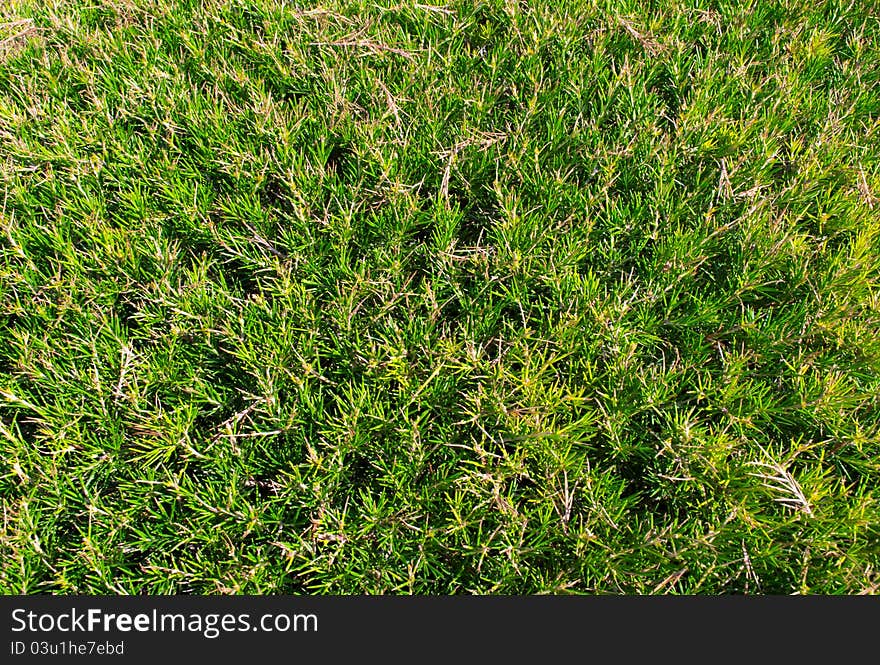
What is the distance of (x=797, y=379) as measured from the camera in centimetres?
195

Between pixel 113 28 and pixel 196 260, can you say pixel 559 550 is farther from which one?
pixel 113 28

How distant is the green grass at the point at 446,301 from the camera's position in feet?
5.87

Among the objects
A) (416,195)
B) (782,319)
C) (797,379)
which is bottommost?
(797,379)

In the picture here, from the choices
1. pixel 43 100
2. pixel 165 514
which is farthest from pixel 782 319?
pixel 43 100

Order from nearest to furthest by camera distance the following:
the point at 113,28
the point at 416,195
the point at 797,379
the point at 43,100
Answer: the point at 797,379, the point at 416,195, the point at 43,100, the point at 113,28

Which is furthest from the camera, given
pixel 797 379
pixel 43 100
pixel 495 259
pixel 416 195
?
pixel 43 100

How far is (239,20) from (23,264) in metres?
1.44

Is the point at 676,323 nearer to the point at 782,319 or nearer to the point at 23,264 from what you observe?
the point at 782,319

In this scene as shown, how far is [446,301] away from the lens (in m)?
2.11

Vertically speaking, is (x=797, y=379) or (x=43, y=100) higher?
(x=43, y=100)

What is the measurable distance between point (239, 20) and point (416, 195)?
1333 mm

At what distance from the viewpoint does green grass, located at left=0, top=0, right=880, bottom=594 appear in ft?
5.87

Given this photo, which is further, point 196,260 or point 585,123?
point 585,123

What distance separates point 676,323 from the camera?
6.79 feet
